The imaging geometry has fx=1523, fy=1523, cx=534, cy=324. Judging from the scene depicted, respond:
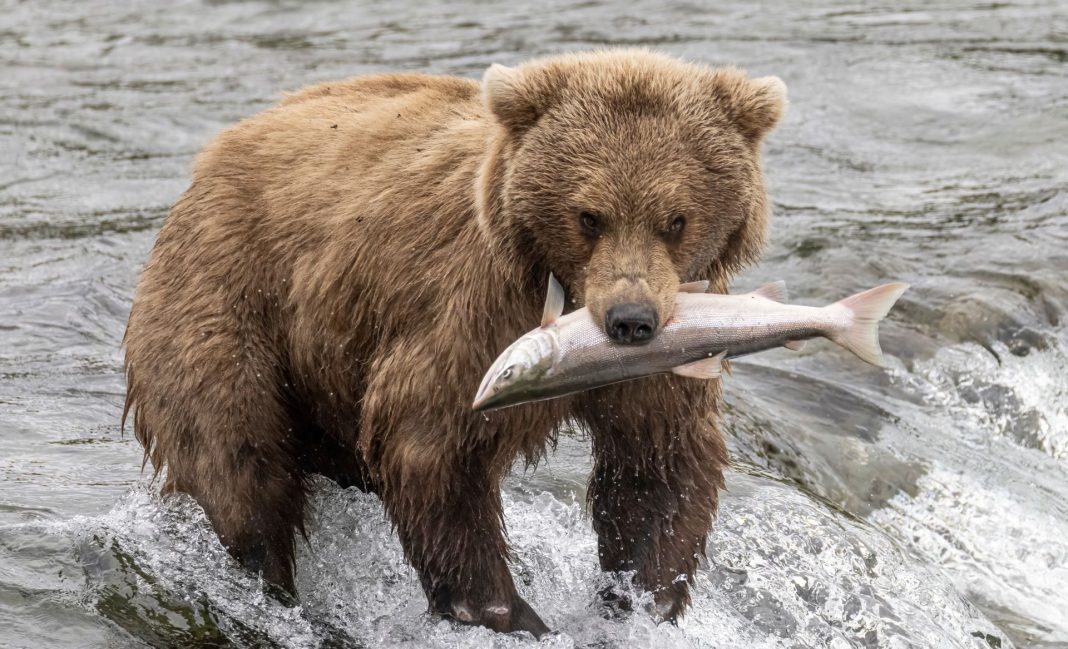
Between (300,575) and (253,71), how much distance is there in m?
9.04

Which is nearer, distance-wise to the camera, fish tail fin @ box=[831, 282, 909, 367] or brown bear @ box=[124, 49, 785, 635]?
brown bear @ box=[124, 49, 785, 635]

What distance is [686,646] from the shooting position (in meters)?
5.29

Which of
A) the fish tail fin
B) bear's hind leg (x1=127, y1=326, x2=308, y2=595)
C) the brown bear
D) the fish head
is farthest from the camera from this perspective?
bear's hind leg (x1=127, y1=326, x2=308, y2=595)

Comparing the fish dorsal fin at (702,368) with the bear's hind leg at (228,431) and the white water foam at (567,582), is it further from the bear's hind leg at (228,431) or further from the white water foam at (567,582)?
the bear's hind leg at (228,431)

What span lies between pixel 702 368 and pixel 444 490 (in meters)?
0.99

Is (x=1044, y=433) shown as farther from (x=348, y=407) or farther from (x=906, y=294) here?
(x=348, y=407)

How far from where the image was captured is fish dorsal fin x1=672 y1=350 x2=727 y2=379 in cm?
439

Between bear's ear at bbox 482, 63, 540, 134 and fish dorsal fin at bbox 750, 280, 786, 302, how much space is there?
0.86m

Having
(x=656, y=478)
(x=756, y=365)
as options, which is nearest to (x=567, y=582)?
(x=656, y=478)

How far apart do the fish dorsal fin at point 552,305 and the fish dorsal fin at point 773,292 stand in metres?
0.65

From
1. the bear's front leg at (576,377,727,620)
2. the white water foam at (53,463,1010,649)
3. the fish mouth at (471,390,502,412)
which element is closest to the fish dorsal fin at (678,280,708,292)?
the bear's front leg at (576,377,727,620)

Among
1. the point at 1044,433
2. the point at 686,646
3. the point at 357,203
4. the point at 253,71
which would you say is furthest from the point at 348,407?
the point at 253,71

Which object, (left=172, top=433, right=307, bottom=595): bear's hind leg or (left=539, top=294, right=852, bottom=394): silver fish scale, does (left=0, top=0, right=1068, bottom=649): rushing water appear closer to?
(left=172, top=433, right=307, bottom=595): bear's hind leg

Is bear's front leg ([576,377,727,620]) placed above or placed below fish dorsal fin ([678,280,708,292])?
below
